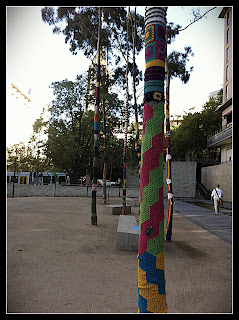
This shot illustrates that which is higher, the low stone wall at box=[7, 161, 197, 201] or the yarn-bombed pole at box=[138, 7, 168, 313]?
the yarn-bombed pole at box=[138, 7, 168, 313]

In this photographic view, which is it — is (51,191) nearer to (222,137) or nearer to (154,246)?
(222,137)

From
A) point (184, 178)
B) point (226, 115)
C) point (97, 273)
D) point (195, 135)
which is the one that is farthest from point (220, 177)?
point (97, 273)

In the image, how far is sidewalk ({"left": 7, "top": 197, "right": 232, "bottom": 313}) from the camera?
380 centimetres

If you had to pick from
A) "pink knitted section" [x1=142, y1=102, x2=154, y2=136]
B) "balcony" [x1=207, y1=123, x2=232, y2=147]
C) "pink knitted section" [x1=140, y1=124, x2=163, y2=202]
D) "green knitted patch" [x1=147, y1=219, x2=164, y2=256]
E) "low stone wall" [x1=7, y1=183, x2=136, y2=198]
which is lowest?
"low stone wall" [x1=7, y1=183, x2=136, y2=198]

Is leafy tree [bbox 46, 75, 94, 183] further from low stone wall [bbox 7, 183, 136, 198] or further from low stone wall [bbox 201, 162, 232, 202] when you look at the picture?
low stone wall [bbox 201, 162, 232, 202]

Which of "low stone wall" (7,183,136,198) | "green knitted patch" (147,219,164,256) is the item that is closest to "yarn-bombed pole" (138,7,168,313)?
"green knitted patch" (147,219,164,256)

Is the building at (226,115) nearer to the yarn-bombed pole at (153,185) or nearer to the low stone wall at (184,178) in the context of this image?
the low stone wall at (184,178)

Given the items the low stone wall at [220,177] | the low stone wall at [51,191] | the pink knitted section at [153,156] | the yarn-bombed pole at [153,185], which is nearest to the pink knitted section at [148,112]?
the yarn-bombed pole at [153,185]

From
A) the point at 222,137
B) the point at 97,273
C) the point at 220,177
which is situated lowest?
the point at 97,273

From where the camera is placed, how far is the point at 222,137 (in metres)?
35.2

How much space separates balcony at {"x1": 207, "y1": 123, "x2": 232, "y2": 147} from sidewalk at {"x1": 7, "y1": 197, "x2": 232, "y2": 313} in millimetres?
27351

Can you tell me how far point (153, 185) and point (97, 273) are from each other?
3.22m

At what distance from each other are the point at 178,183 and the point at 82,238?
29194 millimetres
